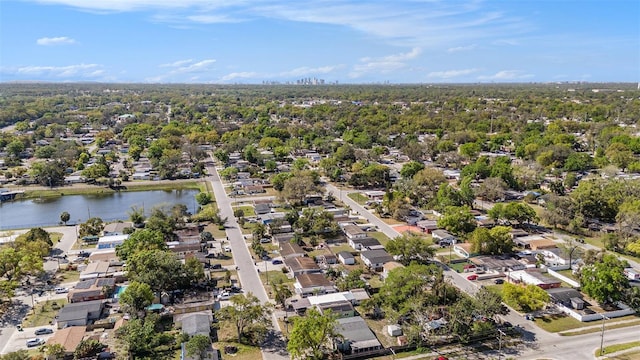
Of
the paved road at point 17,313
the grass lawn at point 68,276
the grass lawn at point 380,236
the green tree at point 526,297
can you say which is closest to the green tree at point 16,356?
the paved road at point 17,313

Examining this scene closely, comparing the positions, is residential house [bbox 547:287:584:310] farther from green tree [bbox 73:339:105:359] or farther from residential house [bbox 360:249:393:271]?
green tree [bbox 73:339:105:359]

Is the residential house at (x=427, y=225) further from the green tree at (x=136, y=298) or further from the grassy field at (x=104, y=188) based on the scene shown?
the grassy field at (x=104, y=188)

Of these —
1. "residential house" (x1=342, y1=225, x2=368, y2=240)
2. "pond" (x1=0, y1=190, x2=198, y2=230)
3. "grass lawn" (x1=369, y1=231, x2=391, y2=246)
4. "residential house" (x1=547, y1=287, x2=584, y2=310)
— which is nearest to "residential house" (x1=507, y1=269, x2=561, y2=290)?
"residential house" (x1=547, y1=287, x2=584, y2=310)

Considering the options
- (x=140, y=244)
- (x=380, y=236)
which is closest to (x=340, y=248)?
(x=380, y=236)

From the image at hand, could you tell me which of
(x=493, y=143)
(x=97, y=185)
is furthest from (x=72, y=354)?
(x=493, y=143)

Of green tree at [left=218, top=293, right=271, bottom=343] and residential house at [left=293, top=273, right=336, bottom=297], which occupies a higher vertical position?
green tree at [left=218, top=293, right=271, bottom=343]

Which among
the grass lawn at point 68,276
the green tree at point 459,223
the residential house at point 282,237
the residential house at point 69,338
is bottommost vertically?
the grass lawn at point 68,276

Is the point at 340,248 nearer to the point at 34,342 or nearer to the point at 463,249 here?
the point at 463,249
